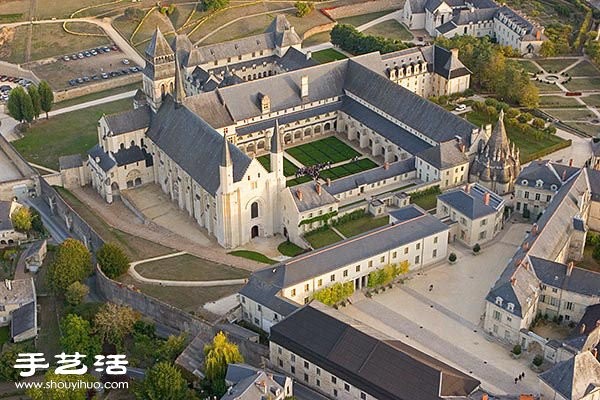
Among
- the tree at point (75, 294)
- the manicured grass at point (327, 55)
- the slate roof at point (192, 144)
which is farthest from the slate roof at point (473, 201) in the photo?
the manicured grass at point (327, 55)

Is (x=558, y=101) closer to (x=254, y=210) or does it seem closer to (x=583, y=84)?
(x=583, y=84)

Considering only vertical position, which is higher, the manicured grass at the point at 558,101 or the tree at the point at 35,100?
the tree at the point at 35,100

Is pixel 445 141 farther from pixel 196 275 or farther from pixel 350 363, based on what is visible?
pixel 350 363

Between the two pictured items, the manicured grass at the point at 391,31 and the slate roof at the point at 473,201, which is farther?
the manicured grass at the point at 391,31

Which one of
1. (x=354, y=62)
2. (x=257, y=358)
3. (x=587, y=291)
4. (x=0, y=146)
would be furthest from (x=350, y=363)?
(x=0, y=146)

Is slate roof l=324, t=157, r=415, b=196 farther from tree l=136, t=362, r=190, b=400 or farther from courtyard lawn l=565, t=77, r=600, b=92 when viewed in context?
courtyard lawn l=565, t=77, r=600, b=92

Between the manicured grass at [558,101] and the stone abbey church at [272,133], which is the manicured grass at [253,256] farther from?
the manicured grass at [558,101]

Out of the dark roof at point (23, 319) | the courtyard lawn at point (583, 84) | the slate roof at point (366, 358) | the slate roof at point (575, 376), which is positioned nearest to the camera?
the slate roof at point (575, 376)
